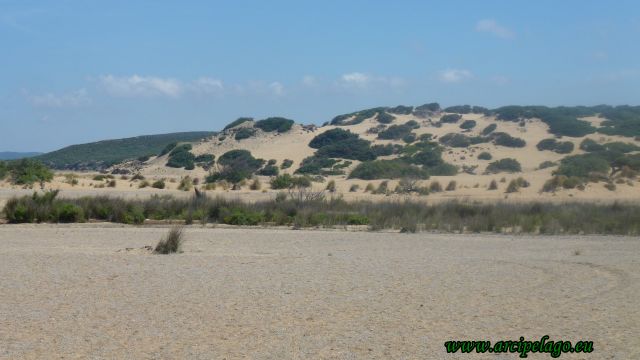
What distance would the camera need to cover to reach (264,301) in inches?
422

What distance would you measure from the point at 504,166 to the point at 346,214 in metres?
31.4

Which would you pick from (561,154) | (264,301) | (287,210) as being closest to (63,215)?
(287,210)

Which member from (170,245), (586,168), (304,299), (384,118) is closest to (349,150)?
(384,118)

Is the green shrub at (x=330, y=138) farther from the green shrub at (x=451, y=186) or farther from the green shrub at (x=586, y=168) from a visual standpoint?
the green shrub at (x=451, y=186)

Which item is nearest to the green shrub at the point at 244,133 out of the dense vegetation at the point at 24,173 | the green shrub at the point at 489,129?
the green shrub at the point at 489,129

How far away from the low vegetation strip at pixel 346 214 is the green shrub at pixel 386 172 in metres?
21.2

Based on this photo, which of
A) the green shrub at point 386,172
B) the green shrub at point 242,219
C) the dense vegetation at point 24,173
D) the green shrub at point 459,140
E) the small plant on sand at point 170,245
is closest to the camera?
the small plant on sand at point 170,245

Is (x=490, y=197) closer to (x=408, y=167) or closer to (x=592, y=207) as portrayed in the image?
(x=592, y=207)

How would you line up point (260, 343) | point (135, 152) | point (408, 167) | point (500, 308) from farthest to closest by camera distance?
point (135, 152)
point (408, 167)
point (500, 308)
point (260, 343)

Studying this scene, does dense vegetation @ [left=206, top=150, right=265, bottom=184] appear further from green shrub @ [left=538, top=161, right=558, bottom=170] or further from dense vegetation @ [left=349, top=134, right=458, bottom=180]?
green shrub @ [left=538, top=161, right=558, bottom=170]

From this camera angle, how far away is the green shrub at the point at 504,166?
53625mm

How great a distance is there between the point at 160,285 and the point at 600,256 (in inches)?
366

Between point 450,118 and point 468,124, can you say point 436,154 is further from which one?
point 450,118

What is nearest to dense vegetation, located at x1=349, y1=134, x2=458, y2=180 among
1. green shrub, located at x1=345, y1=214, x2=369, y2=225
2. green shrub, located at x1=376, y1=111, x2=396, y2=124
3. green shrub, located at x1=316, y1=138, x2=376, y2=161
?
green shrub, located at x1=316, y1=138, x2=376, y2=161
